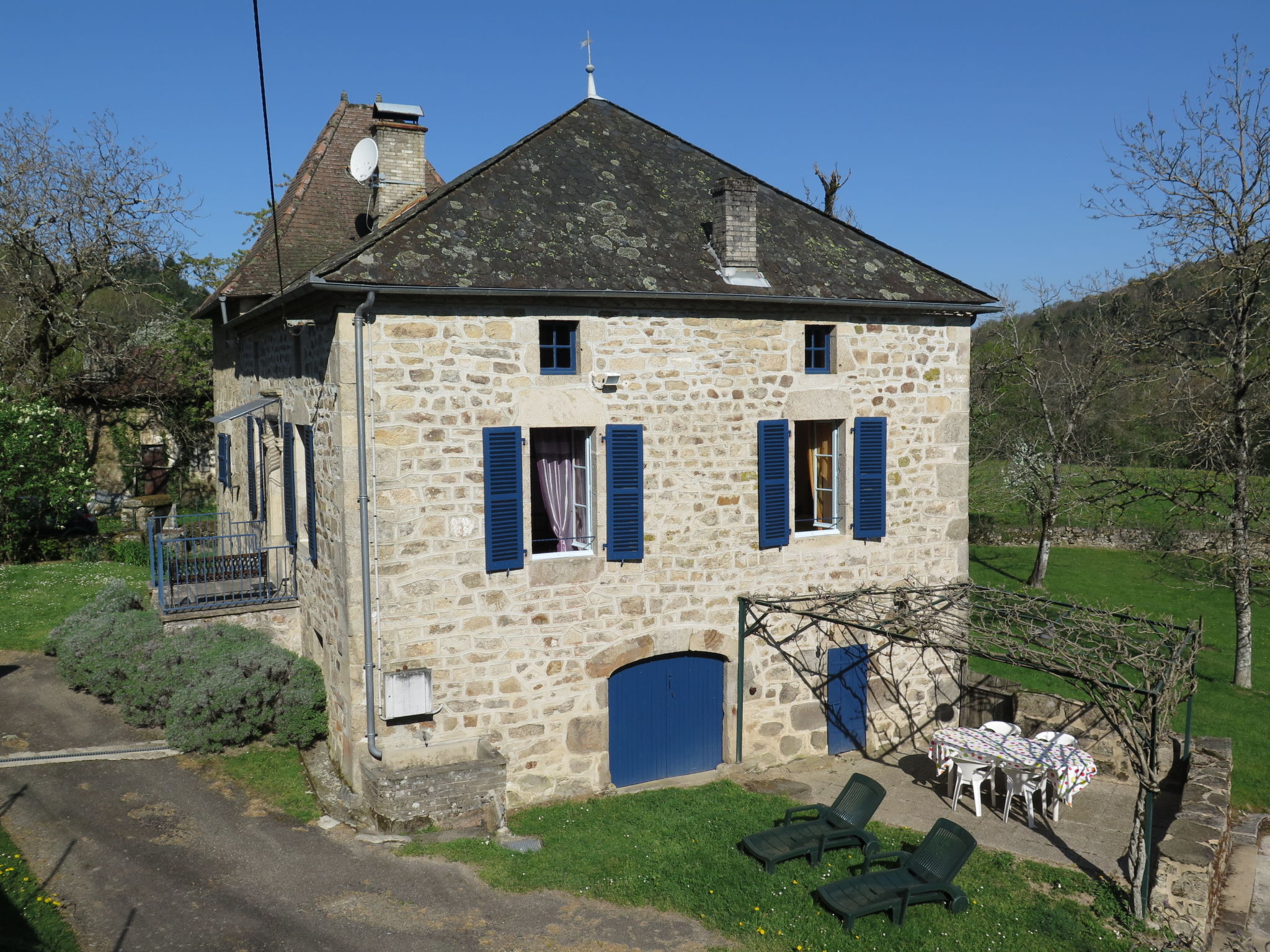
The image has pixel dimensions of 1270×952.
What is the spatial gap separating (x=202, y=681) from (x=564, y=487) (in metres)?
4.79

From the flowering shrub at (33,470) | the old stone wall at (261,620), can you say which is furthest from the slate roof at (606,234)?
the flowering shrub at (33,470)

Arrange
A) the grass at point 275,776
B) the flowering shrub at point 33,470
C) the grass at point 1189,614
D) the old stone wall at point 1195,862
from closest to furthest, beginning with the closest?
the old stone wall at point 1195,862 < the grass at point 275,776 < the grass at point 1189,614 < the flowering shrub at point 33,470

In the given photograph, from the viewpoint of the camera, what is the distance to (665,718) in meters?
11.5

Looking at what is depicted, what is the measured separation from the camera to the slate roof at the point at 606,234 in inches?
391

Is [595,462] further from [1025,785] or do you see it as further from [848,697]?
[1025,785]

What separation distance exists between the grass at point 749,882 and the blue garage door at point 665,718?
837 millimetres

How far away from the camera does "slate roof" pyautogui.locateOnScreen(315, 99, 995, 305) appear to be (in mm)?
9938

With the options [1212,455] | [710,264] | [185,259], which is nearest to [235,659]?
[710,264]

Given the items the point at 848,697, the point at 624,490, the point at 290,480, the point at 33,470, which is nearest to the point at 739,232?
the point at 624,490

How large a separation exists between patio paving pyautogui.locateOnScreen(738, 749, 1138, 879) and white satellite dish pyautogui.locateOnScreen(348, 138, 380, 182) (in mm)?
9660

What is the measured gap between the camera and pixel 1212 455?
1638cm

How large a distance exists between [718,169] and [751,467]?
4.41m

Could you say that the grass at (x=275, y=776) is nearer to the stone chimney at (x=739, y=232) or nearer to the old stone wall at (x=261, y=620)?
the old stone wall at (x=261, y=620)

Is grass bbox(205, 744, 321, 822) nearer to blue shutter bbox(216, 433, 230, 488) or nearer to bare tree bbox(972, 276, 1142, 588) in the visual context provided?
blue shutter bbox(216, 433, 230, 488)
